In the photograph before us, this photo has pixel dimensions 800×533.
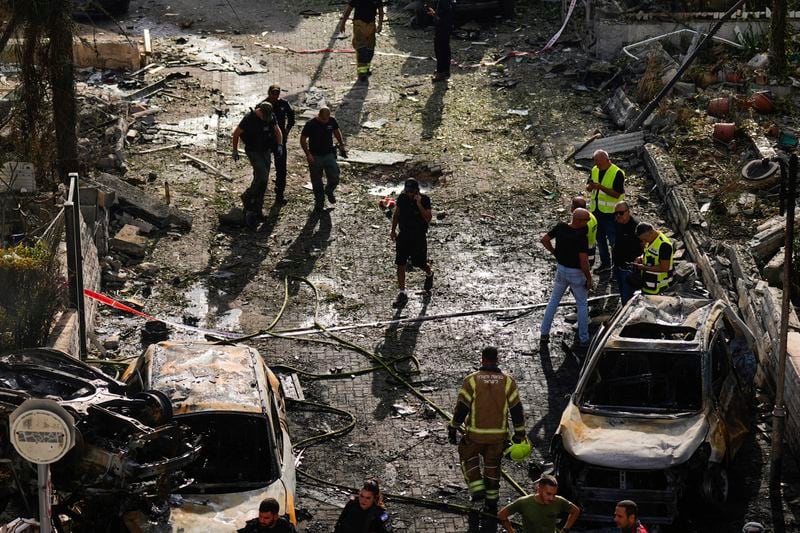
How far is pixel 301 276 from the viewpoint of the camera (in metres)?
16.3

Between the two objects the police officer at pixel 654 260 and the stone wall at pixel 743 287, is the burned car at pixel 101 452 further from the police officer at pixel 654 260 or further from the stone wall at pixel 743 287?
the police officer at pixel 654 260

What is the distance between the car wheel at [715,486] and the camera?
11.0 metres

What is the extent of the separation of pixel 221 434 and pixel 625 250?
240 inches

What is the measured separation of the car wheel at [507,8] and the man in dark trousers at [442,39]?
3.66m

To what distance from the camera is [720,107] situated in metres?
20.3

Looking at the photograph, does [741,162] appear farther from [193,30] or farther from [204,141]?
[193,30]

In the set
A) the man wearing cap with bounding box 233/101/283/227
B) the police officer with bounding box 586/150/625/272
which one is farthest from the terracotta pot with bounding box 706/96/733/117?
the man wearing cap with bounding box 233/101/283/227

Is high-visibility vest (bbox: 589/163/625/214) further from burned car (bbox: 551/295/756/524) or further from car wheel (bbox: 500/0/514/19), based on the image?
car wheel (bbox: 500/0/514/19)

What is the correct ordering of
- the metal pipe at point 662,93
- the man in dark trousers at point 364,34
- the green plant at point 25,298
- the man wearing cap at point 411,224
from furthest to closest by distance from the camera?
the man in dark trousers at point 364,34 → the metal pipe at point 662,93 → the man wearing cap at point 411,224 → the green plant at point 25,298

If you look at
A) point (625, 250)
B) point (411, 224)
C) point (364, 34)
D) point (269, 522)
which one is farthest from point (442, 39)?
point (269, 522)

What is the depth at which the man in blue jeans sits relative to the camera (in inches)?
557

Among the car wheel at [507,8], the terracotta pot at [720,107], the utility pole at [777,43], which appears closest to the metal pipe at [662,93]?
the terracotta pot at [720,107]

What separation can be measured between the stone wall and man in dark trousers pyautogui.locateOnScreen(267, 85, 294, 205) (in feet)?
17.5

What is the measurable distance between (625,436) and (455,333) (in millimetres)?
4157
